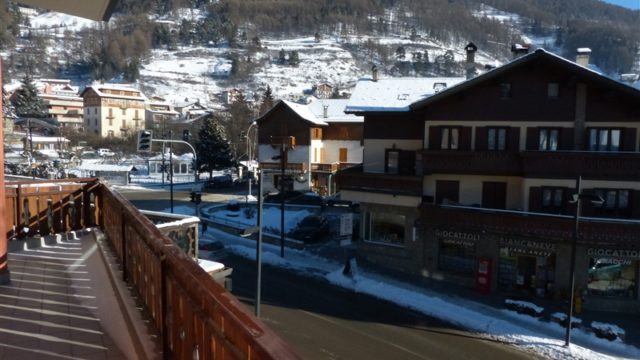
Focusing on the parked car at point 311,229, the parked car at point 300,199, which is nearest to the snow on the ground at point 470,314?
the parked car at point 311,229

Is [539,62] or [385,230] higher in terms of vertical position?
[539,62]

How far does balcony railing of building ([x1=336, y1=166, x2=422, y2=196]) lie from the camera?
81.2 feet

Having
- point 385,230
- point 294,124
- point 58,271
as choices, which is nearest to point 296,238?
point 385,230

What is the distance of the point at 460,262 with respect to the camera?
23.8 meters

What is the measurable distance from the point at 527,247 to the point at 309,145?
96.6 ft

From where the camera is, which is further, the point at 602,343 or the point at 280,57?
the point at 280,57

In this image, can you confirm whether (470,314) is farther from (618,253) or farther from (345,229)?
(345,229)

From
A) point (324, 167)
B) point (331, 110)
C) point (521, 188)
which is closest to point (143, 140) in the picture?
point (521, 188)

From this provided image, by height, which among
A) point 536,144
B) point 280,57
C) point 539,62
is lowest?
point 536,144

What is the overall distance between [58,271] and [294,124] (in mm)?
42969

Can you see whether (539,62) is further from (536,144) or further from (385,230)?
(385,230)

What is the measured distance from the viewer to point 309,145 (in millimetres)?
48812

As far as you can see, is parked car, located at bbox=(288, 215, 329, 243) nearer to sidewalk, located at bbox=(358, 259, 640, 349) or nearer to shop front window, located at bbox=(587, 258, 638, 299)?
sidewalk, located at bbox=(358, 259, 640, 349)

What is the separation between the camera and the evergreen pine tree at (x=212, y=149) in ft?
195
